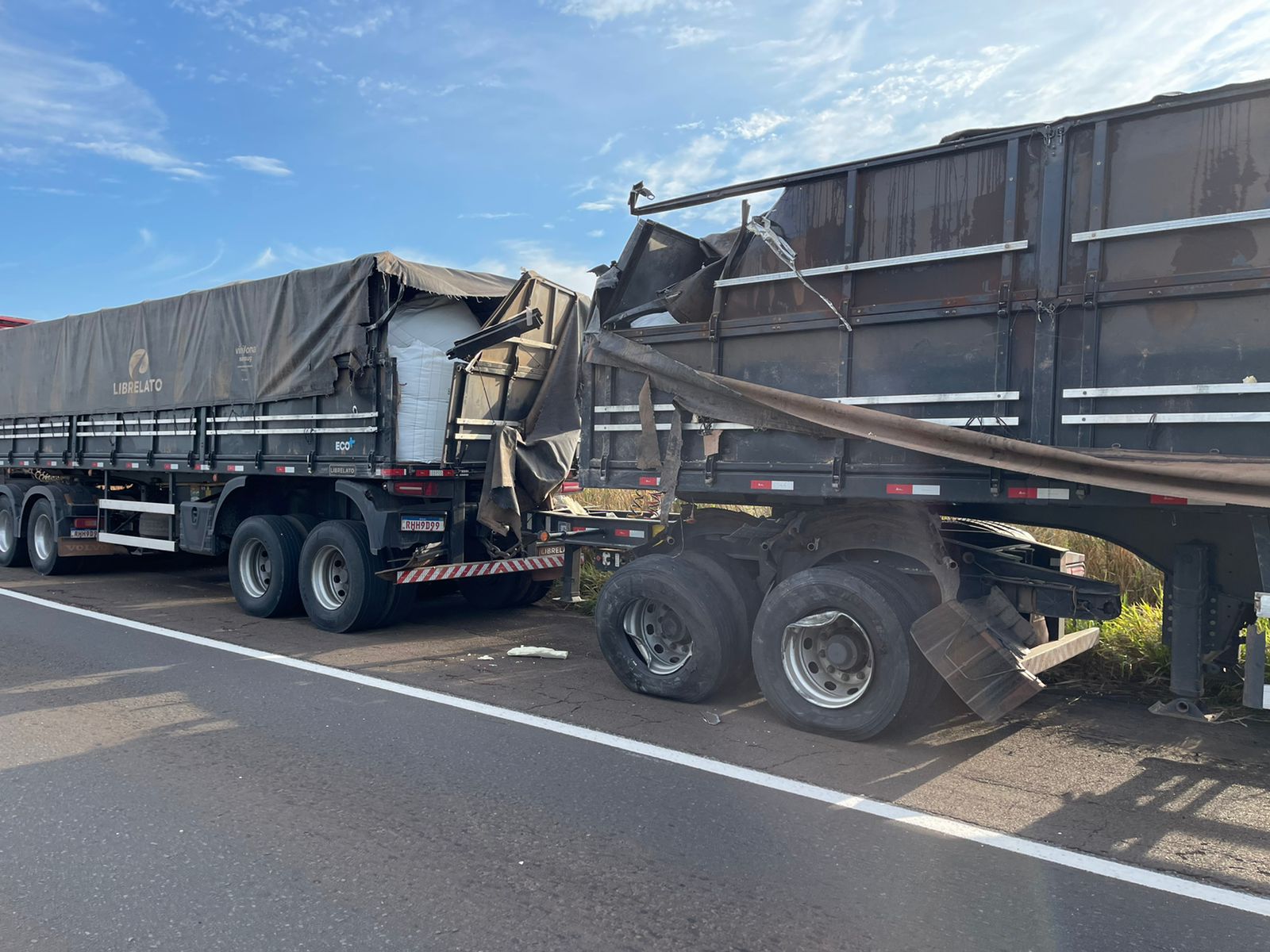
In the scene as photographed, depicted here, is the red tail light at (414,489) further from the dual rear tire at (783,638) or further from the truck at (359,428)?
the dual rear tire at (783,638)

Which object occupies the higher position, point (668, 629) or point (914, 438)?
point (914, 438)

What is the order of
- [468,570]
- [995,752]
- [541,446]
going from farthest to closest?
[541,446] → [468,570] → [995,752]

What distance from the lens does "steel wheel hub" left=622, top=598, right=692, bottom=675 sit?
6961mm

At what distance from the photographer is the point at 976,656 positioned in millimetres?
5621

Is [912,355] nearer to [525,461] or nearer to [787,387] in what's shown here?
[787,387]

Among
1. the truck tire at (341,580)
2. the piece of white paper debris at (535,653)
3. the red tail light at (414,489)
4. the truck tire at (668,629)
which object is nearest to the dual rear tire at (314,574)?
the truck tire at (341,580)

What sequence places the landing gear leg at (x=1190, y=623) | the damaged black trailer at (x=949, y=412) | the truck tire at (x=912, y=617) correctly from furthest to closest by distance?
the truck tire at (x=912, y=617) → the landing gear leg at (x=1190, y=623) → the damaged black trailer at (x=949, y=412)

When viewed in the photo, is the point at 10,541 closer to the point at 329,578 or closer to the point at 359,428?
the point at 329,578

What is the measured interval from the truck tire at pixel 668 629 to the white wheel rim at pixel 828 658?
20.9 inches

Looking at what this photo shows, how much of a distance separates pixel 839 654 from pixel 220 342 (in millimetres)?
8009

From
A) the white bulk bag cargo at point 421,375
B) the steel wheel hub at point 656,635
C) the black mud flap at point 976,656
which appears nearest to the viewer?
the black mud flap at point 976,656

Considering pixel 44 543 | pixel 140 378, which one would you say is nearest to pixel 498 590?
pixel 140 378

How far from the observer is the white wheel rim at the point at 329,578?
961cm

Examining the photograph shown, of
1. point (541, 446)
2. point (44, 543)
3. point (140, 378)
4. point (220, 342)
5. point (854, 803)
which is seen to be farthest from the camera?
point (44, 543)
